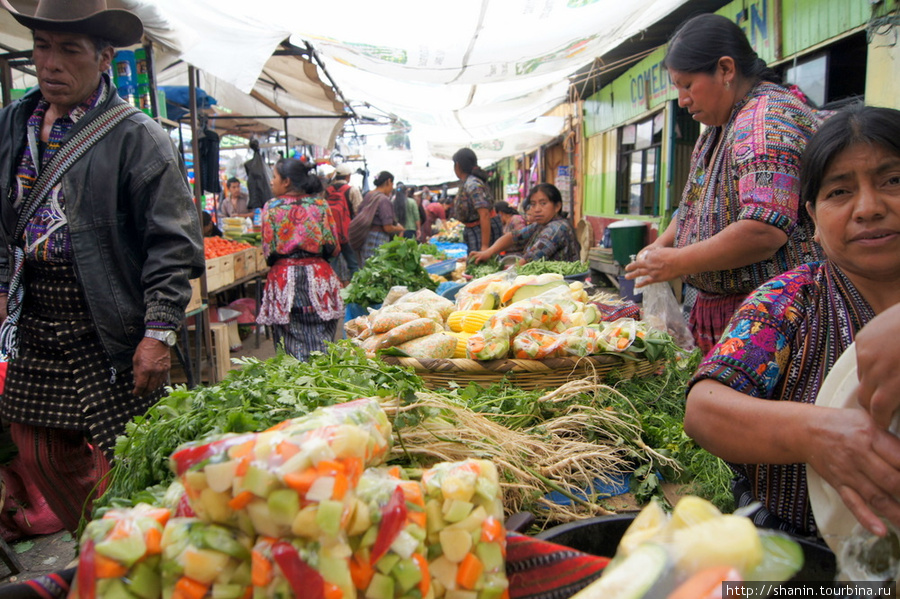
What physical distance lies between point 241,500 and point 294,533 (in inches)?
3.3

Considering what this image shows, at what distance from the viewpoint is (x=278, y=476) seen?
0.76 meters

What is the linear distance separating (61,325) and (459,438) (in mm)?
1775

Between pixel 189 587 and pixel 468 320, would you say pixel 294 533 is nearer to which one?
pixel 189 587

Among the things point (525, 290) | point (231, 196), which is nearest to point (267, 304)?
point (525, 290)

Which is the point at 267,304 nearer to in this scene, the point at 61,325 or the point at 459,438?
the point at 61,325

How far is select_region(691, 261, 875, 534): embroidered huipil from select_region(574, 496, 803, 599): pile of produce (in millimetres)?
593

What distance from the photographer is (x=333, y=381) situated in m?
1.62

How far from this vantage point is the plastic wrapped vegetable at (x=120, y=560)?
0.80 metres

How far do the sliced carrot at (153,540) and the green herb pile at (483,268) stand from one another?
5.14 metres

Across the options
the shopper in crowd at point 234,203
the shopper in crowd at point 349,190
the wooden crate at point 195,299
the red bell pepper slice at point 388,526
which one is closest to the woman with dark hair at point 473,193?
the shopper in crowd at point 349,190

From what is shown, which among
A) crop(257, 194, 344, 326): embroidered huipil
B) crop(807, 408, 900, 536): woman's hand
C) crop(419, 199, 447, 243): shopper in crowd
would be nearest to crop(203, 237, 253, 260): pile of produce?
crop(257, 194, 344, 326): embroidered huipil

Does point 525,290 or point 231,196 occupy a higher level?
point 231,196

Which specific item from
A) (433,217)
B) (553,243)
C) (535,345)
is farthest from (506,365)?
(433,217)

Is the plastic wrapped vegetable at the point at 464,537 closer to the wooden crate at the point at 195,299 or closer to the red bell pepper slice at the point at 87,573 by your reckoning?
the red bell pepper slice at the point at 87,573
